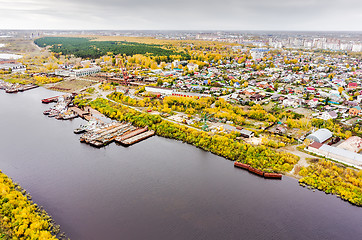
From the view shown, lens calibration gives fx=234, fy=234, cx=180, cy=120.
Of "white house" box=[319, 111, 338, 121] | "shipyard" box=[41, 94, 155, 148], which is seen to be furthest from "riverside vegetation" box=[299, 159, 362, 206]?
"shipyard" box=[41, 94, 155, 148]

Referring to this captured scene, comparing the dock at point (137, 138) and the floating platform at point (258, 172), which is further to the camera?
the dock at point (137, 138)

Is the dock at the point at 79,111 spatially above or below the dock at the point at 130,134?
above

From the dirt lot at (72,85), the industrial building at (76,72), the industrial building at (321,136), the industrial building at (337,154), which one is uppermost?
the industrial building at (76,72)

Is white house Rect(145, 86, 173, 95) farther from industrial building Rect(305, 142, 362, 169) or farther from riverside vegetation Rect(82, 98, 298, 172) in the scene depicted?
industrial building Rect(305, 142, 362, 169)

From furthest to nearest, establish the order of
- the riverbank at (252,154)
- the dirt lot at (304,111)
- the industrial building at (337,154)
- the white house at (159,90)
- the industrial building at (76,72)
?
the industrial building at (76,72)
the white house at (159,90)
the dirt lot at (304,111)
the industrial building at (337,154)
the riverbank at (252,154)

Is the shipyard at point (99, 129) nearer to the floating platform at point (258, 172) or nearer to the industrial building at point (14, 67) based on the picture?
the floating platform at point (258, 172)

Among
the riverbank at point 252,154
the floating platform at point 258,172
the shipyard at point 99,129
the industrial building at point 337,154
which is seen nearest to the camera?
the riverbank at point 252,154

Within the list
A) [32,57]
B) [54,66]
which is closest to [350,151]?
[54,66]

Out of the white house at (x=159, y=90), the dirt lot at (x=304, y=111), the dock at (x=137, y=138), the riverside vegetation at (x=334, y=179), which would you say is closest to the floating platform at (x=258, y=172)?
the riverside vegetation at (x=334, y=179)

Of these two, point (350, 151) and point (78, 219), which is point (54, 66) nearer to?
point (78, 219)

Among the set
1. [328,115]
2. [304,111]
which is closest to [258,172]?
[328,115]
